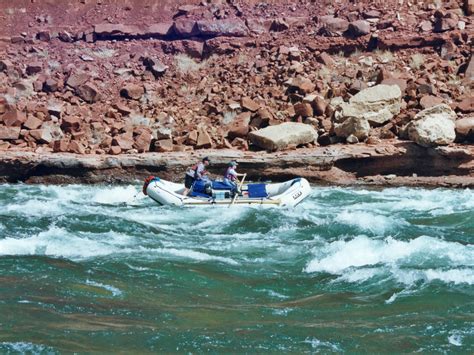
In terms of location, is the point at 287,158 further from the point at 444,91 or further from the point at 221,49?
the point at 221,49

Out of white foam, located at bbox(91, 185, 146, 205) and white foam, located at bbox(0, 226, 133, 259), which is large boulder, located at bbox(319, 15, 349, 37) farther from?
white foam, located at bbox(0, 226, 133, 259)

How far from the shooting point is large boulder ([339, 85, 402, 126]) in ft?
73.5

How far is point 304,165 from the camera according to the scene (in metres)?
21.0

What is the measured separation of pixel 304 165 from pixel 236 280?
10.7 metres

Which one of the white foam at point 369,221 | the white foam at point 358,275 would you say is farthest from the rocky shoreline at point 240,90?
the white foam at point 358,275

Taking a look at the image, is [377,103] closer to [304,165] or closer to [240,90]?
[304,165]

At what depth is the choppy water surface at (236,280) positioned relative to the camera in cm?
814

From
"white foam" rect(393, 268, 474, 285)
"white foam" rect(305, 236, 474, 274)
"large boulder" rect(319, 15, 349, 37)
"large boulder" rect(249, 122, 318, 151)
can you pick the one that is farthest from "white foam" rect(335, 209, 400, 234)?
"large boulder" rect(319, 15, 349, 37)

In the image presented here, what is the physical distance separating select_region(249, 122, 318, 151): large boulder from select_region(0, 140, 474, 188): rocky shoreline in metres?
0.32

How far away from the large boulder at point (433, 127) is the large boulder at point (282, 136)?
2699mm

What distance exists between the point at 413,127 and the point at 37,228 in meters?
10.9

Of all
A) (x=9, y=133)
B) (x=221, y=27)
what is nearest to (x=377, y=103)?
(x=221, y=27)

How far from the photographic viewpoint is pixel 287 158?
69.0 ft

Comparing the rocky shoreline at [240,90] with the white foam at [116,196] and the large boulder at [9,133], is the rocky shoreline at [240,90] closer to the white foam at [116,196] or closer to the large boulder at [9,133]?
the large boulder at [9,133]
